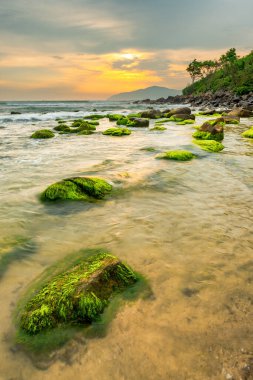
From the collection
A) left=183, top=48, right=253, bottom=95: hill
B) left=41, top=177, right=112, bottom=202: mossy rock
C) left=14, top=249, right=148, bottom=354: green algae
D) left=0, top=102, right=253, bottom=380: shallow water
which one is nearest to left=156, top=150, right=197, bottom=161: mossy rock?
left=0, top=102, right=253, bottom=380: shallow water

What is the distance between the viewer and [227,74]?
78562mm

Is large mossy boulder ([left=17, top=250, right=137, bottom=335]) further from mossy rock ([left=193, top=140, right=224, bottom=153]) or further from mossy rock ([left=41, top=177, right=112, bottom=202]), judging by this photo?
mossy rock ([left=193, top=140, right=224, bottom=153])

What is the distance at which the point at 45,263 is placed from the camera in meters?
3.43

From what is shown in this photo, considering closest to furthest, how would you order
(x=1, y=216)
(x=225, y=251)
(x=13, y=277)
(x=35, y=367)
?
(x=35, y=367) < (x=13, y=277) < (x=225, y=251) < (x=1, y=216)

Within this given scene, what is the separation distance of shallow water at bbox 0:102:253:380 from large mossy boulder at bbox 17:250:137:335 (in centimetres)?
20

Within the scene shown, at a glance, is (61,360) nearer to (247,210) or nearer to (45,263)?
(45,263)

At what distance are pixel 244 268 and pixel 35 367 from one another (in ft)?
7.83

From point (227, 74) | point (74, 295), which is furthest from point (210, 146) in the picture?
point (227, 74)

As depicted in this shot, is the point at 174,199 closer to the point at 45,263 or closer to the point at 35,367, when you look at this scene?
the point at 45,263

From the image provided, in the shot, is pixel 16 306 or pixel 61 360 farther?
pixel 16 306

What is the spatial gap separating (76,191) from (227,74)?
84.6m

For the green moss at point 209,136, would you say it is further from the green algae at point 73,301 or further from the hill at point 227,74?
the hill at point 227,74

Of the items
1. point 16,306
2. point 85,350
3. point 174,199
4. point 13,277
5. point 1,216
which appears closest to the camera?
point 85,350

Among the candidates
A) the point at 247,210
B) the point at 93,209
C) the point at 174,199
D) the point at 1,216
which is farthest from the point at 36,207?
the point at 247,210
